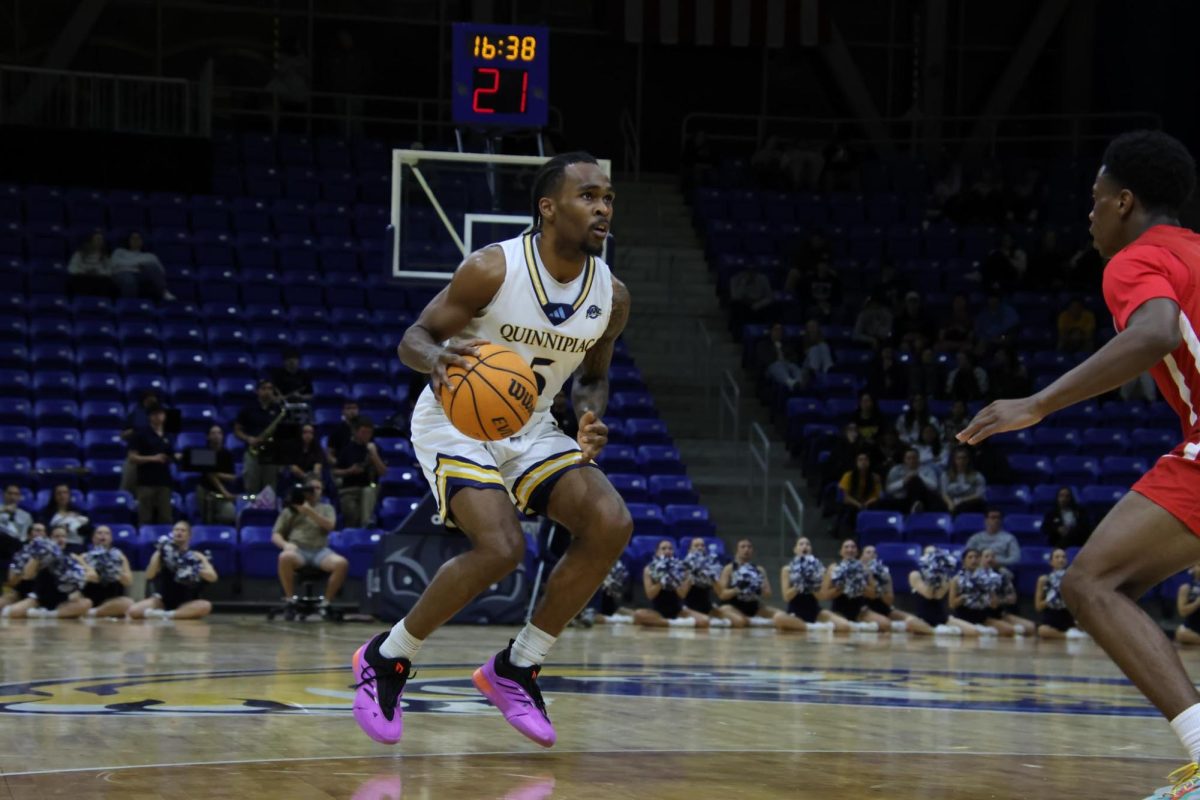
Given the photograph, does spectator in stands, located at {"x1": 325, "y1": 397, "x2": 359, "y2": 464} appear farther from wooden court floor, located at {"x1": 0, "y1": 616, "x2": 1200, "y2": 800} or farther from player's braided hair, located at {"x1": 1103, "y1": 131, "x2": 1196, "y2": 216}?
player's braided hair, located at {"x1": 1103, "y1": 131, "x2": 1196, "y2": 216}

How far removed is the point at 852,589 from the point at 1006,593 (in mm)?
1473

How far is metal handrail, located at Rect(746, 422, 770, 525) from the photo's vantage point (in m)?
17.5

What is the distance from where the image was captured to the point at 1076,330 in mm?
19609

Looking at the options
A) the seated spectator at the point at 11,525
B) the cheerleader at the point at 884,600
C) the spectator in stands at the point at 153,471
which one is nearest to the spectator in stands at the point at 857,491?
the cheerleader at the point at 884,600

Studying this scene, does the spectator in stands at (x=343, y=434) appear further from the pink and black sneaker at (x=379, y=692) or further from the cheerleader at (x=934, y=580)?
the pink and black sneaker at (x=379, y=692)

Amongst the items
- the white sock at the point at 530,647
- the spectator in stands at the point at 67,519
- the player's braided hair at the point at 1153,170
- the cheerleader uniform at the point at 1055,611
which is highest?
the player's braided hair at the point at 1153,170

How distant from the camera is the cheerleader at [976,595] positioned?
49.4ft

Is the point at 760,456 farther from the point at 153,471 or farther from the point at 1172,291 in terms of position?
the point at 1172,291

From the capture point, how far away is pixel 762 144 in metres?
24.6

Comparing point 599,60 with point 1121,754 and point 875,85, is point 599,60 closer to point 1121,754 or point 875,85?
point 875,85

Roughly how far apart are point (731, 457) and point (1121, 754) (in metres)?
13.2

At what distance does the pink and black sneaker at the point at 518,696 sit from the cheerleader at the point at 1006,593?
10221mm

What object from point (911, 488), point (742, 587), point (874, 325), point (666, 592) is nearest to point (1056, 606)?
point (911, 488)

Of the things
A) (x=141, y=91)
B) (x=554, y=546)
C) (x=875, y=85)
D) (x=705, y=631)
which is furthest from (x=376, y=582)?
(x=875, y=85)
